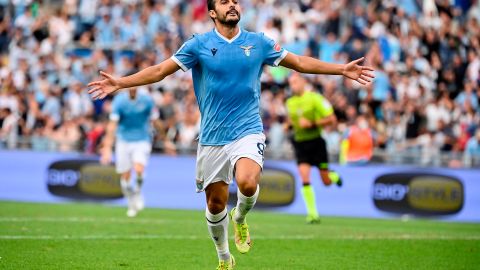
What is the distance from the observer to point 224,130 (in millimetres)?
10703

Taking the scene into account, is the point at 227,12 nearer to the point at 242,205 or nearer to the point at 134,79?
the point at 134,79

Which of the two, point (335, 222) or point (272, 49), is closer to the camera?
point (272, 49)

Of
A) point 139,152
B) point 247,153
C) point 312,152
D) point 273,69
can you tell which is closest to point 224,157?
point 247,153

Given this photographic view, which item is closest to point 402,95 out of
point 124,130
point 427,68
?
point 427,68

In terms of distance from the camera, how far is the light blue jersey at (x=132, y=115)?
2036 centimetres

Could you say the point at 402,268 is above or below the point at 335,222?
above

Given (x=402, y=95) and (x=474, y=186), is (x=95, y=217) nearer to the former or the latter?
→ (x=474, y=186)

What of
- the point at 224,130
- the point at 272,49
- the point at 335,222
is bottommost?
the point at 335,222

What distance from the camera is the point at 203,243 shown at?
574 inches

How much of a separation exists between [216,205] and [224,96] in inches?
46.7

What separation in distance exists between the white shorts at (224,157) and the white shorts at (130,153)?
9.94m

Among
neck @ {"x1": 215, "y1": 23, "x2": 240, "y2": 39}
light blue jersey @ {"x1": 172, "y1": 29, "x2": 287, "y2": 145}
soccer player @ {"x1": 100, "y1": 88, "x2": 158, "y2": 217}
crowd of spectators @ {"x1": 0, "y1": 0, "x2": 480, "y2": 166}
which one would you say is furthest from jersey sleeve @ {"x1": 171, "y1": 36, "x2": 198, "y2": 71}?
crowd of spectators @ {"x1": 0, "y1": 0, "x2": 480, "y2": 166}

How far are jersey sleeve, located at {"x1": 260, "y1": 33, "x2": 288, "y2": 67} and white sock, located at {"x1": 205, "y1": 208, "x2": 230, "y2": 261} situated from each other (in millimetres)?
1704

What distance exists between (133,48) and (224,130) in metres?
20.6
